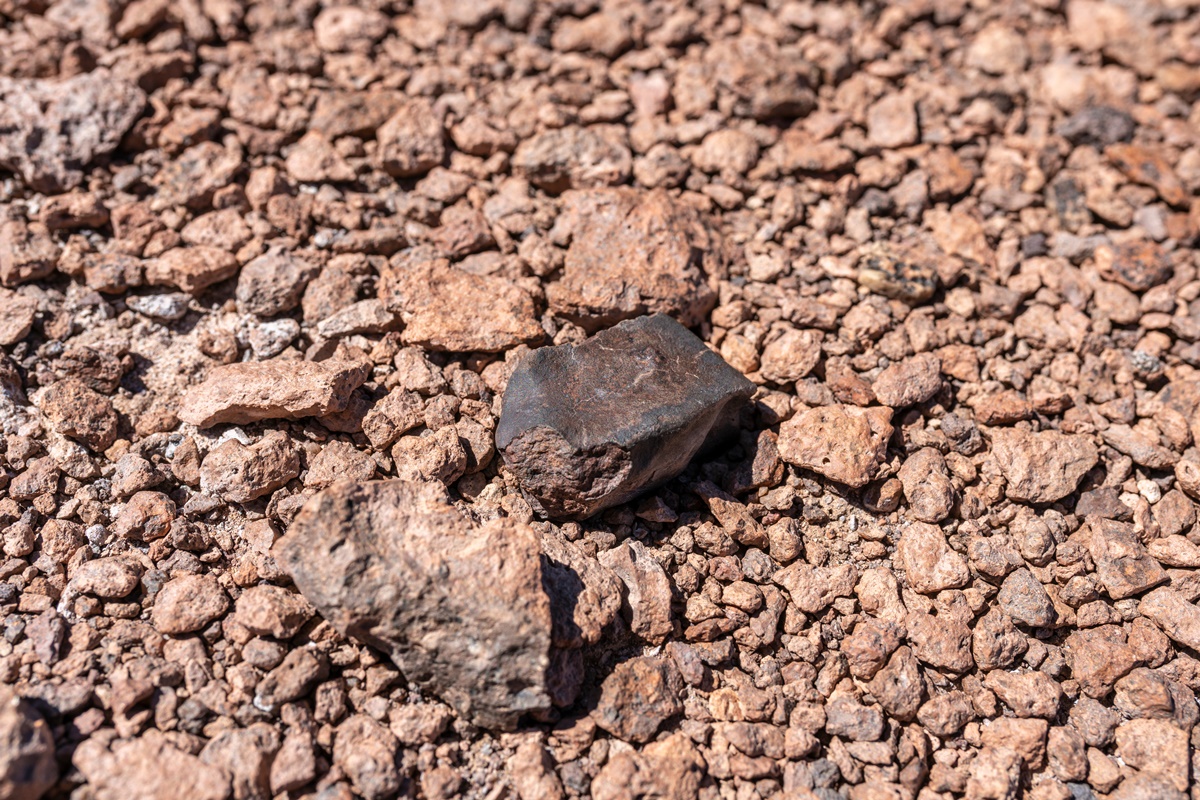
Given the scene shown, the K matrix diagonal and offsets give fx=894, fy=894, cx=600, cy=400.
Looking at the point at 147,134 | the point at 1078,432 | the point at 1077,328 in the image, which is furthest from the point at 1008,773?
the point at 147,134

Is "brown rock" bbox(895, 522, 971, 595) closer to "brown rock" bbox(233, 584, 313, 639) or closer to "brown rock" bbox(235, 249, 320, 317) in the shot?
"brown rock" bbox(233, 584, 313, 639)

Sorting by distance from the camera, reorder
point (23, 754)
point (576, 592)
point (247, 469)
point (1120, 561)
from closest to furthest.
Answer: point (23, 754) → point (576, 592) → point (247, 469) → point (1120, 561)

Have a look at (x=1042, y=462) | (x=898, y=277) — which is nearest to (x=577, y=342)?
(x=898, y=277)

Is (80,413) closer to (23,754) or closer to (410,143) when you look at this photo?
(23,754)

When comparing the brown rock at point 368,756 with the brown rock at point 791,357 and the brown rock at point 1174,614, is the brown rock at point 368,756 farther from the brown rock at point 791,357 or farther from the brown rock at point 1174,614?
the brown rock at point 1174,614

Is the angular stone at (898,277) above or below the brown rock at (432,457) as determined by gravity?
above

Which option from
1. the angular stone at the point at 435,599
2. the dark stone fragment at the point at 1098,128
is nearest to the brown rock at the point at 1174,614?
the angular stone at the point at 435,599
